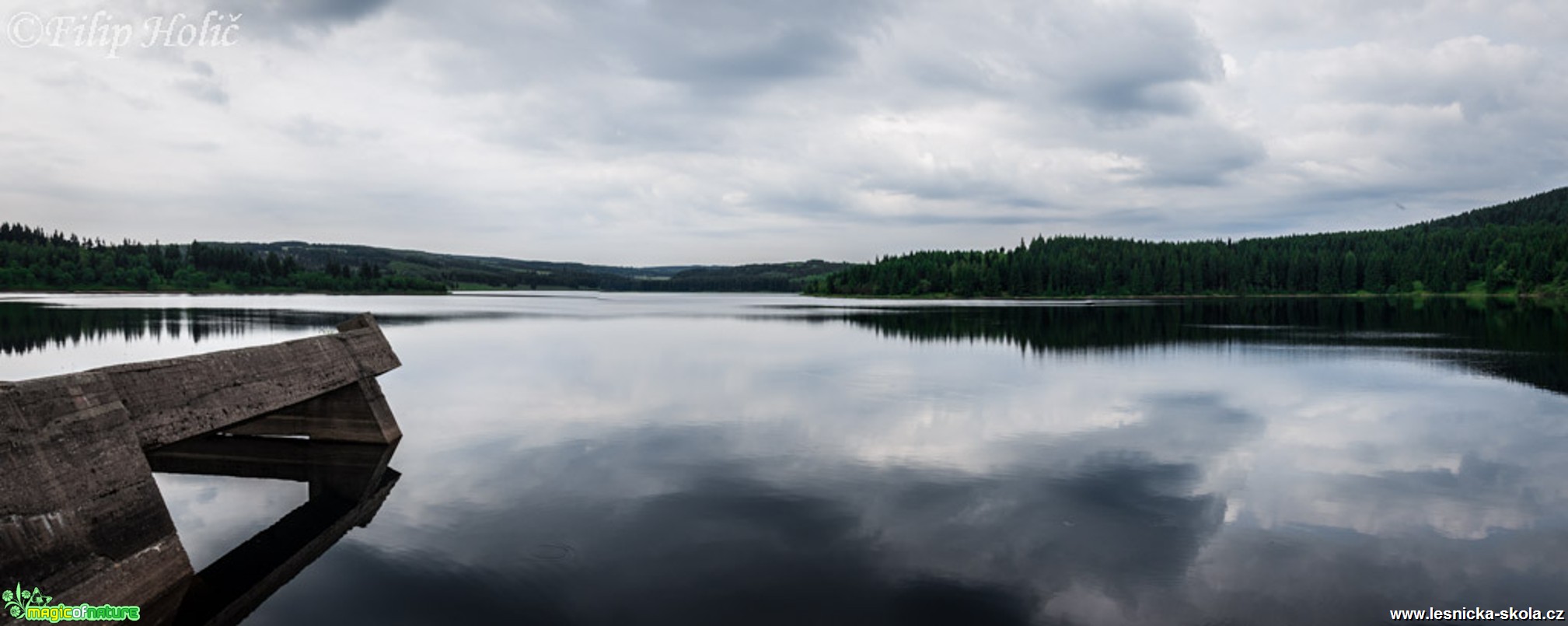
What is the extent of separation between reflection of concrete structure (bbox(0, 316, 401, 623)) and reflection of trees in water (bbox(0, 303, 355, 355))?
37.0m

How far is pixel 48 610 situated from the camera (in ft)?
25.0

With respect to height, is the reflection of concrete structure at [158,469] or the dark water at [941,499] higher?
the reflection of concrete structure at [158,469]

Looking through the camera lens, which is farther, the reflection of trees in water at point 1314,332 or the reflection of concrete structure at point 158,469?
the reflection of trees in water at point 1314,332

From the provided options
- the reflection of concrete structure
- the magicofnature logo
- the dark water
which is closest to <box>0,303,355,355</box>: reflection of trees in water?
the dark water

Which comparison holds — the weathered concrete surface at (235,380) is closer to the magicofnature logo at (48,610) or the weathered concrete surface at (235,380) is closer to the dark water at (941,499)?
the dark water at (941,499)

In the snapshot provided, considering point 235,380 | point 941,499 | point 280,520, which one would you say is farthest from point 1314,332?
point 235,380

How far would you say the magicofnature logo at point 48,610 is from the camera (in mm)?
7277

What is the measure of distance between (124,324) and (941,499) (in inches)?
2978

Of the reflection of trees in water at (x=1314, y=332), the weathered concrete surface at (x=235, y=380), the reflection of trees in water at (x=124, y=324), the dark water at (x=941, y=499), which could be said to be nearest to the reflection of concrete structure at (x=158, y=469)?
the weathered concrete surface at (x=235, y=380)

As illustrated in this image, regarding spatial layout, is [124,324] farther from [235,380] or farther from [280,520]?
[280,520]

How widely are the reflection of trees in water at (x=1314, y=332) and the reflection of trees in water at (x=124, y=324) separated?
53623mm

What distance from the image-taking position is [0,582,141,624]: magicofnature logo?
7.28 m

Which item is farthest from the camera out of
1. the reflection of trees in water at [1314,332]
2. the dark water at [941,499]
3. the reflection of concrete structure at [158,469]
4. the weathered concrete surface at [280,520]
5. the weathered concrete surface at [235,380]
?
the reflection of trees in water at [1314,332]

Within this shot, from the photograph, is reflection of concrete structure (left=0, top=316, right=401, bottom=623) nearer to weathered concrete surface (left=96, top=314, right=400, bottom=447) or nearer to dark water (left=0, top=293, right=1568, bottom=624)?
weathered concrete surface (left=96, top=314, right=400, bottom=447)
